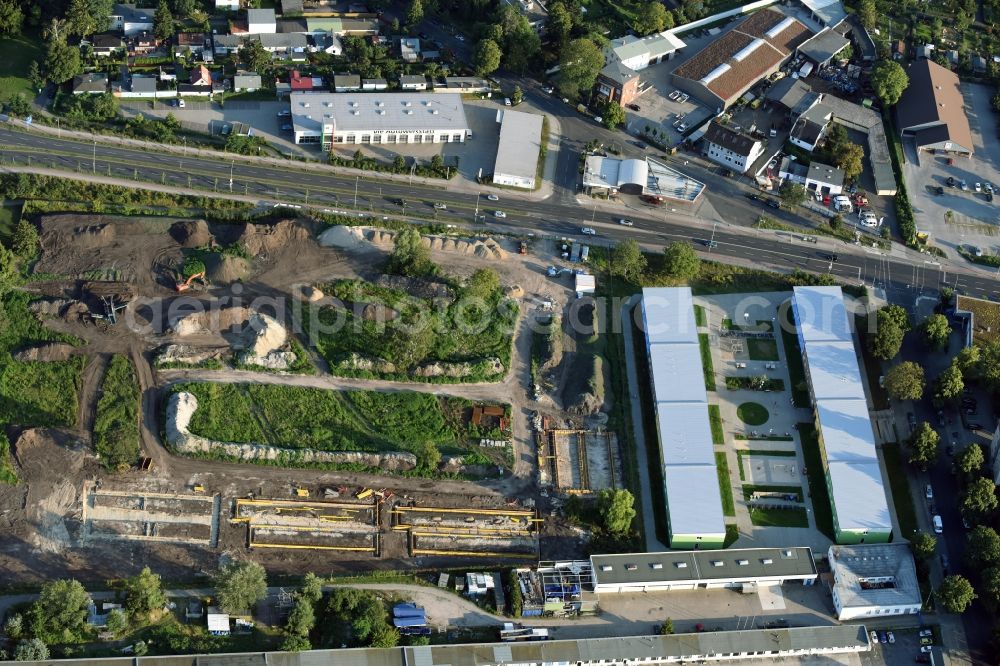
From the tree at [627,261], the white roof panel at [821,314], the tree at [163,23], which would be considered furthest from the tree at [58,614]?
the tree at [163,23]

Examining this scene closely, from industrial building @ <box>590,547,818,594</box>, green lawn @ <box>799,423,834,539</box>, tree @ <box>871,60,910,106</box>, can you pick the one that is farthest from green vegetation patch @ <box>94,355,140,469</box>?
tree @ <box>871,60,910,106</box>

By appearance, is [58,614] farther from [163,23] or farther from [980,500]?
[163,23]

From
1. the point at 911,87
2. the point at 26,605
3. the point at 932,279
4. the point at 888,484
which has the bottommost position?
the point at 26,605

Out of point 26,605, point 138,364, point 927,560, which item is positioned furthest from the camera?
point 138,364


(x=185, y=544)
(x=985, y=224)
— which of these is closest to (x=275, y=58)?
(x=185, y=544)

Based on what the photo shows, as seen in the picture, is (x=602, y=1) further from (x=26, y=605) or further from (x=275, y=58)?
(x=26, y=605)

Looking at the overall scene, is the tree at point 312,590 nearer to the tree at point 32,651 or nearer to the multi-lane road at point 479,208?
the tree at point 32,651

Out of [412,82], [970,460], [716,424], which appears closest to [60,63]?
[412,82]
